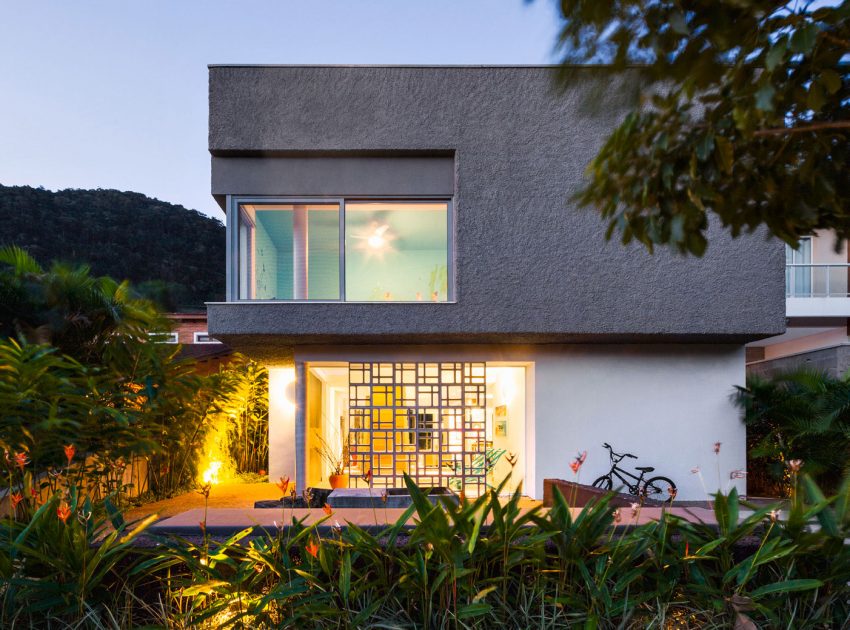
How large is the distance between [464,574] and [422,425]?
6953 millimetres

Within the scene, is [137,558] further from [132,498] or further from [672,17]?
[132,498]

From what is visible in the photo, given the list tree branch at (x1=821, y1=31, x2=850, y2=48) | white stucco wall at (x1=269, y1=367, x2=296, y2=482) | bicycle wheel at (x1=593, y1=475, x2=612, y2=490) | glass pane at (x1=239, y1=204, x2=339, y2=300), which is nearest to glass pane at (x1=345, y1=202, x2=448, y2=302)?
glass pane at (x1=239, y1=204, x2=339, y2=300)

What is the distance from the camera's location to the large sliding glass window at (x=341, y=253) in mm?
8094

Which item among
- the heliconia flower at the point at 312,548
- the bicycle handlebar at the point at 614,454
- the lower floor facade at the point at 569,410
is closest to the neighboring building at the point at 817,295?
the lower floor facade at the point at 569,410

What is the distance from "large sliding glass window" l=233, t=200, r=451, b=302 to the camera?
26.6 ft

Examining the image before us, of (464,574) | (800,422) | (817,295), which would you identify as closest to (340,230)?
(464,574)

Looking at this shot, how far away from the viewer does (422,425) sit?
927 centimetres

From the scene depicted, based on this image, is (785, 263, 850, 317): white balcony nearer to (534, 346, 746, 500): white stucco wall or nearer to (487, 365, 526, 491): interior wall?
(534, 346, 746, 500): white stucco wall

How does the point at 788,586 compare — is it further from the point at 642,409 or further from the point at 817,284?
the point at 817,284

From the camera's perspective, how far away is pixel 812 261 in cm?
1380

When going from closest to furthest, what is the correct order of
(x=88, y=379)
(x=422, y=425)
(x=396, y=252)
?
(x=88, y=379), (x=396, y=252), (x=422, y=425)

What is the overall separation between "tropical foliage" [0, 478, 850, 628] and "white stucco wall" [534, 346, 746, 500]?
20.2 ft

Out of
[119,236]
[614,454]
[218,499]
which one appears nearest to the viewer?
[614,454]

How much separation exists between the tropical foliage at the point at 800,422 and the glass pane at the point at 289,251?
21.0 ft
